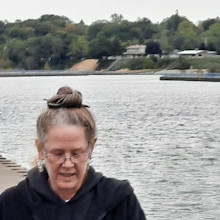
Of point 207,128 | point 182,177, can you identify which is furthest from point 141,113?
point 182,177

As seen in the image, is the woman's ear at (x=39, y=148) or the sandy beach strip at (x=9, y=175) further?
the sandy beach strip at (x=9, y=175)

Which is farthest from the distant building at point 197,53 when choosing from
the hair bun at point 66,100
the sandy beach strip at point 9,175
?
the hair bun at point 66,100

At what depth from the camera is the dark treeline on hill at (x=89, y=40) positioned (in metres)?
172

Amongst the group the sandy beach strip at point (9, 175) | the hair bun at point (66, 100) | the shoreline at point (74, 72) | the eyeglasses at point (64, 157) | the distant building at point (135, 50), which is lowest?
the shoreline at point (74, 72)

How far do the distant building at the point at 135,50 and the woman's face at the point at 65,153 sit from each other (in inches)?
6575

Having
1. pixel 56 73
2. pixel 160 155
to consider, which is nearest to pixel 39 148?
pixel 160 155

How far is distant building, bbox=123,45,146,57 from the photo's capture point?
6683 inches

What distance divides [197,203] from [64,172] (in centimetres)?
1699

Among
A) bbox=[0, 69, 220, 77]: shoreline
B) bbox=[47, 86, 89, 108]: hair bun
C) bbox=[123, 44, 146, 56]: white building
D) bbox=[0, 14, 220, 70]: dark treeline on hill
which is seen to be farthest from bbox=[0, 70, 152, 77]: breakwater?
bbox=[47, 86, 89, 108]: hair bun

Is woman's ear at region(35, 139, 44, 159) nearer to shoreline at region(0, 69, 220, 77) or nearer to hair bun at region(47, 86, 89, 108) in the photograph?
hair bun at region(47, 86, 89, 108)

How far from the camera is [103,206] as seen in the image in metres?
2.40

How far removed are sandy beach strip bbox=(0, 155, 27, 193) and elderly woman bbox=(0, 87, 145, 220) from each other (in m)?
11.9

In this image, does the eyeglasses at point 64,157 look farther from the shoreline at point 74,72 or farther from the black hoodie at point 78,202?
the shoreline at point 74,72

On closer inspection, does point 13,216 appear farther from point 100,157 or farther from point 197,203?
point 100,157
